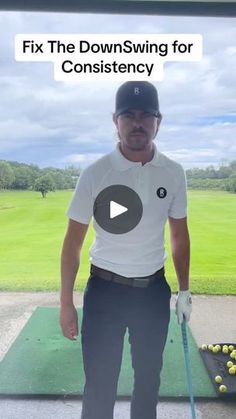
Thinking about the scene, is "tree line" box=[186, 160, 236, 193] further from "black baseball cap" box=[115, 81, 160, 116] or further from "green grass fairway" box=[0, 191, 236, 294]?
"black baseball cap" box=[115, 81, 160, 116]

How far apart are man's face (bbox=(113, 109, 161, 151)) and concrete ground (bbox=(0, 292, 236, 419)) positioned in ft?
2.49

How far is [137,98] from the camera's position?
1494mm

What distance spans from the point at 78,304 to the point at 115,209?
0.56 meters

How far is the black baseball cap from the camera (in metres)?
1.49

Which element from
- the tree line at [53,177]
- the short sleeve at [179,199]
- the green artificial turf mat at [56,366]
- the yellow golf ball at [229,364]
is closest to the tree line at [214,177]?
the tree line at [53,177]

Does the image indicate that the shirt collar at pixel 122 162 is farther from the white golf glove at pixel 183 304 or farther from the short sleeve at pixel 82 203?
the white golf glove at pixel 183 304

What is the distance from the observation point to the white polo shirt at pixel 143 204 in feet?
4.92

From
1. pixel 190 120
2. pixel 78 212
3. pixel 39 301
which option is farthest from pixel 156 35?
pixel 39 301

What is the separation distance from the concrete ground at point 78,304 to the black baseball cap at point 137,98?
2.85ft

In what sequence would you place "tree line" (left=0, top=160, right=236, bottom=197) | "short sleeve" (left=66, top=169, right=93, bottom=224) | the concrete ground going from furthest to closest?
"tree line" (left=0, top=160, right=236, bottom=197) < the concrete ground < "short sleeve" (left=66, top=169, right=93, bottom=224)

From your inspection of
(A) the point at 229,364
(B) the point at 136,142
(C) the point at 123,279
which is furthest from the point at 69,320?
(A) the point at 229,364

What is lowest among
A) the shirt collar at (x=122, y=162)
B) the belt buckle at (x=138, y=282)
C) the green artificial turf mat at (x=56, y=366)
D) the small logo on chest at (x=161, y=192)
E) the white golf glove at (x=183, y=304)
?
the green artificial turf mat at (x=56, y=366)

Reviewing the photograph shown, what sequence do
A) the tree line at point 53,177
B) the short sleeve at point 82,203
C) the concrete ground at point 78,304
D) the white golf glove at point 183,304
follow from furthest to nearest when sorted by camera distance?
the tree line at point 53,177
the concrete ground at point 78,304
the white golf glove at point 183,304
the short sleeve at point 82,203

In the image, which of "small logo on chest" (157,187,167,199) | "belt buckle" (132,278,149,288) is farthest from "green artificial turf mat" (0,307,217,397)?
"small logo on chest" (157,187,167,199)
